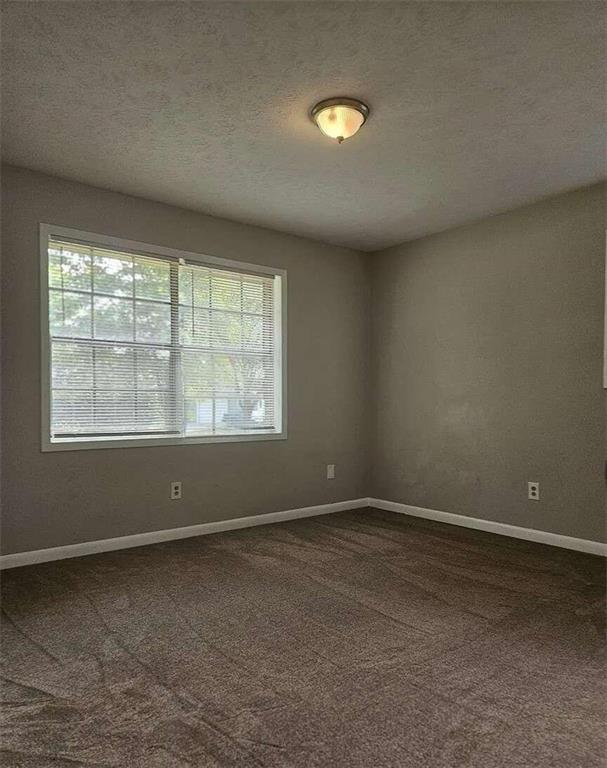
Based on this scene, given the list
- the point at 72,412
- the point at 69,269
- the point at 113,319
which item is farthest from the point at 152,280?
the point at 72,412

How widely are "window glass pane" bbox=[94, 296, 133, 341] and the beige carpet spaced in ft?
4.94

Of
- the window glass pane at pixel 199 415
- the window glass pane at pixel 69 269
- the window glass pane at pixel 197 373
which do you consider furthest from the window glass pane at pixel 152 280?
the window glass pane at pixel 199 415

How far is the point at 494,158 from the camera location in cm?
325

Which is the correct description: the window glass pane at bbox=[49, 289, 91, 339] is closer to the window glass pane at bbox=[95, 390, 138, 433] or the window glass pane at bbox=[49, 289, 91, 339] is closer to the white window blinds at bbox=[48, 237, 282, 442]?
the white window blinds at bbox=[48, 237, 282, 442]

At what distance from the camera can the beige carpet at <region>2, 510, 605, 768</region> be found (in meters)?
1.62

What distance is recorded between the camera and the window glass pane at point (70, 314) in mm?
3551

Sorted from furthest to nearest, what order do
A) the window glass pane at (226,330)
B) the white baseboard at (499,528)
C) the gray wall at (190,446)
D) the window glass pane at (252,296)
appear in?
the window glass pane at (252,296), the window glass pane at (226,330), the white baseboard at (499,528), the gray wall at (190,446)

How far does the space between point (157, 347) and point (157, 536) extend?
1387 millimetres

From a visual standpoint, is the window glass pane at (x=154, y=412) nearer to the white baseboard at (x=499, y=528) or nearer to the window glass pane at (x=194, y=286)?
the window glass pane at (x=194, y=286)

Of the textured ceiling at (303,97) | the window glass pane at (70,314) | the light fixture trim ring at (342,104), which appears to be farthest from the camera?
the window glass pane at (70,314)

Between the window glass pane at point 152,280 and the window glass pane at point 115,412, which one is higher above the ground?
the window glass pane at point 152,280

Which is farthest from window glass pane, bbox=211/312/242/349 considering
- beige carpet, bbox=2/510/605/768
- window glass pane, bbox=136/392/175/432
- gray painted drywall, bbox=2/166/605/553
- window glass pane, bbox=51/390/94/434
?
beige carpet, bbox=2/510/605/768

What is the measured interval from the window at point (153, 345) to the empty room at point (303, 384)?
2 centimetres

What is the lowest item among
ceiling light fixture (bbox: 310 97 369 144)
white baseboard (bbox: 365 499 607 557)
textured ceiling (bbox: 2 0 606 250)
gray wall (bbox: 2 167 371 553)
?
white baseboard (bbox: 365 499 607 557)
